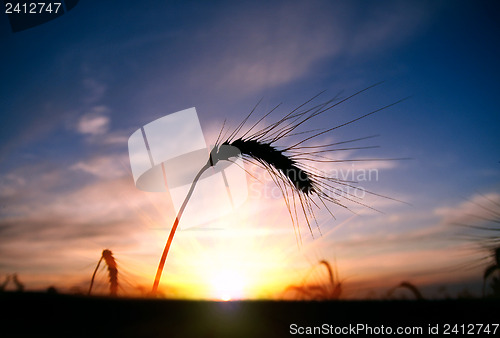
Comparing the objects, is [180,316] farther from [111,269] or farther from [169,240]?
[111,269]

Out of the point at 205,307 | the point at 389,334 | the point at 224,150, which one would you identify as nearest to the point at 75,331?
the point at 205,307

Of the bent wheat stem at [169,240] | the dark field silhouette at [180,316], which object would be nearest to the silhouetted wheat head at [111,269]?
the bent wheat stem at [169,240]

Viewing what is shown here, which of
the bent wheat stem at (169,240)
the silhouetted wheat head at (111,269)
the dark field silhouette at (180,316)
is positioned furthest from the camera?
the silhouetted wheat head at (111,269)

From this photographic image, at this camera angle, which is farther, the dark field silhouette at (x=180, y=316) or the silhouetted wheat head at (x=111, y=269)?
the silhouetted wheat head at (x=111, y=269)

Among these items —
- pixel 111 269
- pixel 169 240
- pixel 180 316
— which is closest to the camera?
pixel 180 316

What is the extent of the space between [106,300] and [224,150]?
81.0 inches

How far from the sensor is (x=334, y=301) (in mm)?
863

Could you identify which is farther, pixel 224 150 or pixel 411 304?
pixel 224 150

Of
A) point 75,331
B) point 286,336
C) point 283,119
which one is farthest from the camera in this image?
point 283,119

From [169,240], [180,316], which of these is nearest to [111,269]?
[169,240]

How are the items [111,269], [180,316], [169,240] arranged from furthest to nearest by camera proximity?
[111,269], [169,240], [180,316]

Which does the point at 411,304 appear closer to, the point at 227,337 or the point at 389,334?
the point at 389,334

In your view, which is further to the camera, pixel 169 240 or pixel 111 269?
Answer: pixel 111 269

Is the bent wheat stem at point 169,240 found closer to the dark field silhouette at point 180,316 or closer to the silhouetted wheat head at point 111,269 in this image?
the silhouetted wheat head at point 111,269
